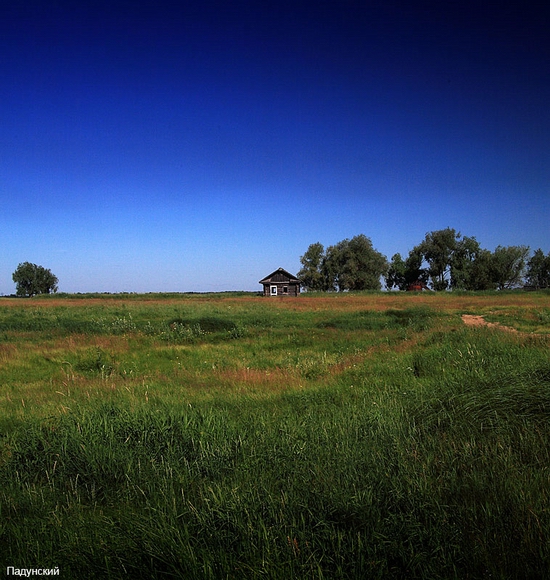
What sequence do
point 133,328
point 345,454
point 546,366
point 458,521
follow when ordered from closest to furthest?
point 458,521 < point 345,454 < point 546,366 < point 133,328

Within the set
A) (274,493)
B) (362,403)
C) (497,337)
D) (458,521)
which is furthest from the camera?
(497,337)

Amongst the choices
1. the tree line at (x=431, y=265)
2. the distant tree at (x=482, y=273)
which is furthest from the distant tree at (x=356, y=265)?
the distant tree at (x=482, y=273)

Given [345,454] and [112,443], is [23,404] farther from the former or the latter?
[345,454]

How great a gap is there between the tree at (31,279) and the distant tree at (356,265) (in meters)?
98.5

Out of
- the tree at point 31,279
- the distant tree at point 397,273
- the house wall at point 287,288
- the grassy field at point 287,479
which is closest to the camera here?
the grassy field at point 287,479

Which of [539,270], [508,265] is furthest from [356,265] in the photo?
[539,270]

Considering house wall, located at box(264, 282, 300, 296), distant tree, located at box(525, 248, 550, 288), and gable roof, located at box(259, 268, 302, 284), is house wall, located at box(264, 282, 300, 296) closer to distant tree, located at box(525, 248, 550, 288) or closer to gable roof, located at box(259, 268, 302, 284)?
gable roof, located at box(259, 268, 302, 284)

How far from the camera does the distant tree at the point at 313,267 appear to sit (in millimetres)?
92188

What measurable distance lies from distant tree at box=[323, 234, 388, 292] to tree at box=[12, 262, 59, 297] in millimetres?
98492

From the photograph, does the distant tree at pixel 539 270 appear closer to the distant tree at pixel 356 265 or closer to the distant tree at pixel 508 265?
the distant tree at pixel 508 265

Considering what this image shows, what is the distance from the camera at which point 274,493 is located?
309 cm

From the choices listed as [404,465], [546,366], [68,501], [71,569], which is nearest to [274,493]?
[404,465]

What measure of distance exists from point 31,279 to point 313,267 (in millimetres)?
96879

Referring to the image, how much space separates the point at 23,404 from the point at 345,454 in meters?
5.83
